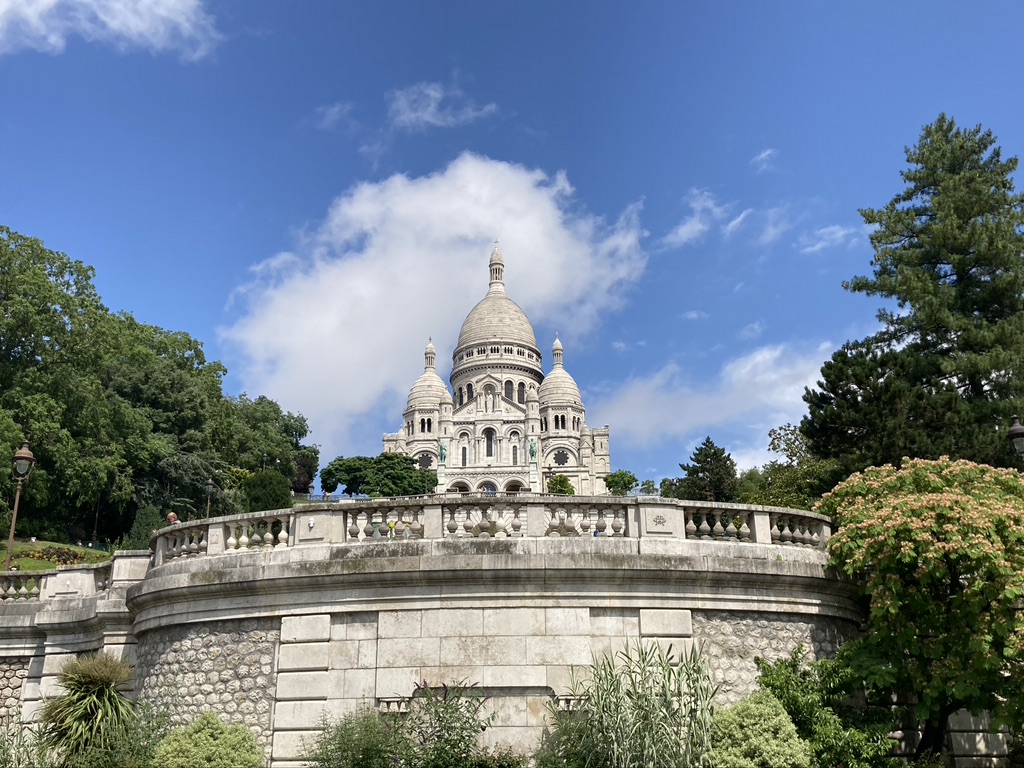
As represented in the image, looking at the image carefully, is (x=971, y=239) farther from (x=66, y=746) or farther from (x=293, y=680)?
(x=66, y=746)

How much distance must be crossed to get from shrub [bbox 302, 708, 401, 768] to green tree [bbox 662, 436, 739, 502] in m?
57.5

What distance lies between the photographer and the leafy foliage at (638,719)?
11.6 m

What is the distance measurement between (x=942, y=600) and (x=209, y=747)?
394 inches

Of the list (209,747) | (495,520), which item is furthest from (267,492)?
(495,520)

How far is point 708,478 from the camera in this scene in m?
72.6

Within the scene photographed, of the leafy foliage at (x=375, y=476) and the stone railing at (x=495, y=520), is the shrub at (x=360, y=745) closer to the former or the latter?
the stone railing at (x=495, y=520)

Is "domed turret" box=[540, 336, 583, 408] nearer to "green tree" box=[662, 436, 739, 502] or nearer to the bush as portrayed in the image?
"green tree" box=[662, 436, 739, 502]

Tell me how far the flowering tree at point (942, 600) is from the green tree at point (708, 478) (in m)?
55.0

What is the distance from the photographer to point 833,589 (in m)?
14.6

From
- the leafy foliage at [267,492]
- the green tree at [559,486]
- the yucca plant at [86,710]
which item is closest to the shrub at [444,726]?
the yucca plant at [86,710]

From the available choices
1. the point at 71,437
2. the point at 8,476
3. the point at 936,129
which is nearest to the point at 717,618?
the point at 936,129

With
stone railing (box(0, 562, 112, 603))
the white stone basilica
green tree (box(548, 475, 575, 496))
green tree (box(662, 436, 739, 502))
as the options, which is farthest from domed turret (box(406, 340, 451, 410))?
stone railing (box(0, 562, 112, 603))

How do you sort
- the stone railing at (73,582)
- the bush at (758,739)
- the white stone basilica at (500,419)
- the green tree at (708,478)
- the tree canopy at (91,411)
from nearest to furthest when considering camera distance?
the bush at (758,739)
the stone railing at (73,582)
the tree canopy at (91,411)
the green tree at (708,478)
the white stone basilica at (500,419)

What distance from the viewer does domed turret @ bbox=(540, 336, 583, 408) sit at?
141m
